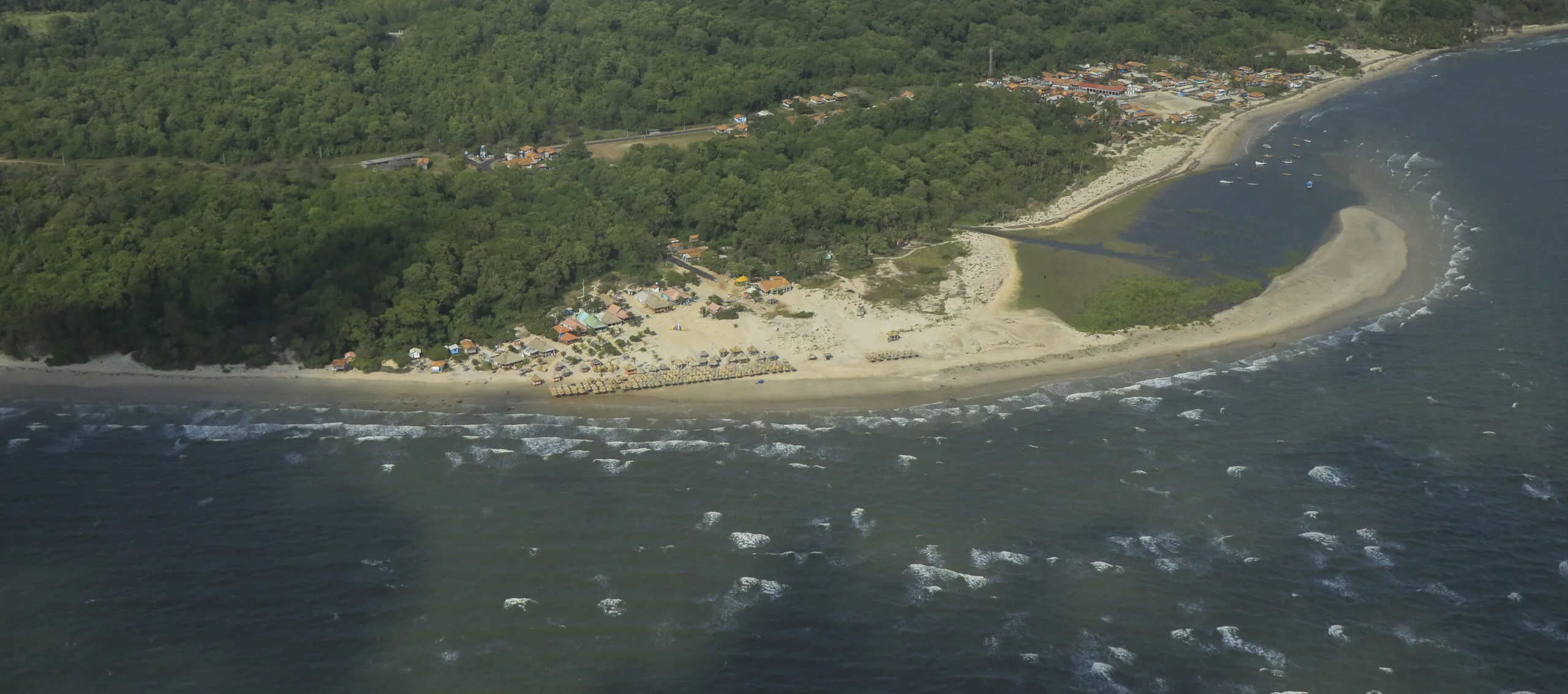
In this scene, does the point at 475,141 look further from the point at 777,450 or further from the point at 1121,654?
the point at 1121,654

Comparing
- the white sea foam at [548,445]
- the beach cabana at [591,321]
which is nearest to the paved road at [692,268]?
the beach cabana at [591,321]

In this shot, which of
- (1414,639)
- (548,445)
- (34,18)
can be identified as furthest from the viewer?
(34,18)

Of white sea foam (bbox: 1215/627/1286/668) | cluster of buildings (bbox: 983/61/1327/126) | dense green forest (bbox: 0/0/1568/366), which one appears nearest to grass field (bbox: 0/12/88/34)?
dense green forest (bbox: 0/0/1568/366)

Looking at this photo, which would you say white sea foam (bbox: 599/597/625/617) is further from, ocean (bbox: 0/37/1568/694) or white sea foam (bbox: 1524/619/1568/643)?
white sea foam (bbox: 1524/619/1568/643)

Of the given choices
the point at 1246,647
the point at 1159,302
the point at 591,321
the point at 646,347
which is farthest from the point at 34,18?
the point at 1246,647

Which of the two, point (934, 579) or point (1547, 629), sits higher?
point (934, 579)
